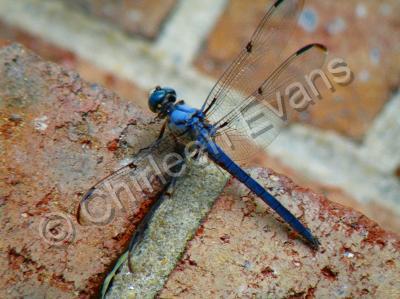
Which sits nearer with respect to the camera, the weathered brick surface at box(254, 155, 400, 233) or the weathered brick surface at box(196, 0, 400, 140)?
the weathered brick surface at box(254, 155, 400, 233)

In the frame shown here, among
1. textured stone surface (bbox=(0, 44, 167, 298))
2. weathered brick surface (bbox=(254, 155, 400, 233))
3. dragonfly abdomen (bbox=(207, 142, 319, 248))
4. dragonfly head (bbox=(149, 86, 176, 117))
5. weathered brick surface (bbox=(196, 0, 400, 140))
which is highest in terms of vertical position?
weathered brick surface (bbox=(196, 0, 400, 140))

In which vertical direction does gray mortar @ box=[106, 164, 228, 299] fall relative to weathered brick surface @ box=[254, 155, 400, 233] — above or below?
below

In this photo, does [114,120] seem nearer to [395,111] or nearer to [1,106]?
[1,106]

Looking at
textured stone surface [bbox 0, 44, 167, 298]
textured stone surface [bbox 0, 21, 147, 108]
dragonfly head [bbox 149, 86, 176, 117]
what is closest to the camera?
textured stone surface [bbox 0, 44, 167, 298]

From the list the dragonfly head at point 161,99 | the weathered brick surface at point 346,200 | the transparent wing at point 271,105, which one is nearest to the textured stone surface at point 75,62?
the dragonfly head at point 161,99

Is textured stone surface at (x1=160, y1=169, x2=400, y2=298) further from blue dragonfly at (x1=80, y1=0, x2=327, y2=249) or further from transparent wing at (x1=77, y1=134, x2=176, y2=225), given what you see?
blue dragonfly at (x1=80, y1=0, x2=327, y2=249)

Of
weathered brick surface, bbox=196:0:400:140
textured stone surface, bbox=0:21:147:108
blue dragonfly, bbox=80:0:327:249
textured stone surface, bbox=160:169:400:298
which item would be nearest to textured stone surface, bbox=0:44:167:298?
textured stone surface, bbox=160:169:400:298
